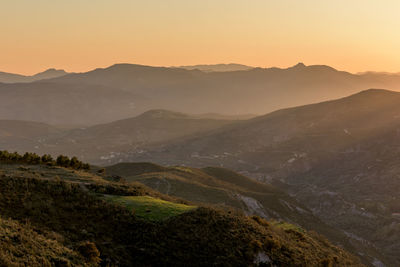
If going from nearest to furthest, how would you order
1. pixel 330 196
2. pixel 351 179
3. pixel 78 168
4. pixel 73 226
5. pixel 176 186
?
pixel 73 226 → pixel 78 168 → pixel 176 186 → pixel 330 196 → pixel 351 179

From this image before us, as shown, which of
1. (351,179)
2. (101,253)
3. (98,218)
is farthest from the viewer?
(351,179)

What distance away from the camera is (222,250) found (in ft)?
105

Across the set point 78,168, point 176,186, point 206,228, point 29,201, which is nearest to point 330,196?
point 176,186

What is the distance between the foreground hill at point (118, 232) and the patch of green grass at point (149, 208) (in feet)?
0.32

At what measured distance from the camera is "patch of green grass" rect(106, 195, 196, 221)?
119 feet

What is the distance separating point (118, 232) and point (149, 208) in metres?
5.79

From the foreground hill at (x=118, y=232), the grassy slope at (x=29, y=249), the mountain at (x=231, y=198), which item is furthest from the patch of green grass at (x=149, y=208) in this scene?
the mountain at (x=231, y=198)

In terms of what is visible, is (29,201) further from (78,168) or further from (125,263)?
(78,168)

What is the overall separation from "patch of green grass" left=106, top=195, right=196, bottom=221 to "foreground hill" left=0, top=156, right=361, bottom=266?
0.10m

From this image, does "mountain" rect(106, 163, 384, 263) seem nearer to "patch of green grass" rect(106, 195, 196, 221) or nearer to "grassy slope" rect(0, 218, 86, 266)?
"patch of green grass" rect(106, 195, 196, 221)

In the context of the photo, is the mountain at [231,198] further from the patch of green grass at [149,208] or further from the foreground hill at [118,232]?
the foreground hill at [118,232]

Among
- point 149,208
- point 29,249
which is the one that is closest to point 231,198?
point 149,208

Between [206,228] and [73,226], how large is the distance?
12.0 metres

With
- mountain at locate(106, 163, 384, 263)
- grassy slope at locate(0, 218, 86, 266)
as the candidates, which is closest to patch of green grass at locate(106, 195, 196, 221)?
grassy slope at locate(0, 218, 86, 266)
